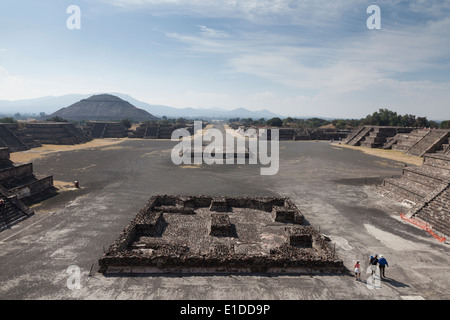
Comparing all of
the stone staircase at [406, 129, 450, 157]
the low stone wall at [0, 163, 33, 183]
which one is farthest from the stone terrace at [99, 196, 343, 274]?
the stone staircase at [406, 129, 450, 157]

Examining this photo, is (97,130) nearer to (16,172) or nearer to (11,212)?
(16,172)

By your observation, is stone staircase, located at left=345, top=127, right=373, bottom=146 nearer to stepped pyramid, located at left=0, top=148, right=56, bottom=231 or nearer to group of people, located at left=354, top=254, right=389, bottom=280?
group of people, located at left=354, top=254, right=389, bottom=280

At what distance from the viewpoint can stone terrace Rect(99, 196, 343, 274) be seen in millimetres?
11914

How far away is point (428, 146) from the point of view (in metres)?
50.5

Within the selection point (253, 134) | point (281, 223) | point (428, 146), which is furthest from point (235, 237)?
point (253, 134)

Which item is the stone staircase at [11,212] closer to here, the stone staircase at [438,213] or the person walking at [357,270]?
the person walking at [357,270]

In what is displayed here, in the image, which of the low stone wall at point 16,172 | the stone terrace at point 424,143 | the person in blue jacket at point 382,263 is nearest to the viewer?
the person in blue jacket at point 382,263

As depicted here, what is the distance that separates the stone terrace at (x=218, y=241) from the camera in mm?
11914

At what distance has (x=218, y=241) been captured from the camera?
49.3ft

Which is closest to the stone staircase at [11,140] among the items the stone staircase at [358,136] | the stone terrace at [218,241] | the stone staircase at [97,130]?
the stone staircase at [97,130]

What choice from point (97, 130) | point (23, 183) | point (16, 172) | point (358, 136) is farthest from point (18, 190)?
point (358, 136)

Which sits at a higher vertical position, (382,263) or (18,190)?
(18,190)

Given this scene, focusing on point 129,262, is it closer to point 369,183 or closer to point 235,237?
point 235,237
